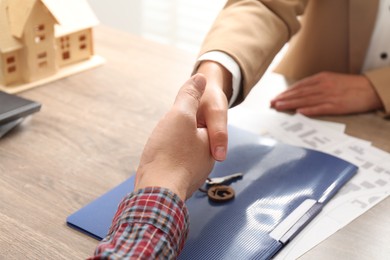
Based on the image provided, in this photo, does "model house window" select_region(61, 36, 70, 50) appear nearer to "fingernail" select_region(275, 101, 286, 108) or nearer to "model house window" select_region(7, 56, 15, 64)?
"model house window" select_region(7, 56, 15, 64)

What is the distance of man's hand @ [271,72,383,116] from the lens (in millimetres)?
1158

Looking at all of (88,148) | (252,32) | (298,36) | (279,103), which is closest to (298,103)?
(279,103)

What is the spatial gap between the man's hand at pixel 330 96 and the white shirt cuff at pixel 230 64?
18 centimetres

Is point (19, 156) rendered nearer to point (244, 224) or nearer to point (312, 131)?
point (244, 224)

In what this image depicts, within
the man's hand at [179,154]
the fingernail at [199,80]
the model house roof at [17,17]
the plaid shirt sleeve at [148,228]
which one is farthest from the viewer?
the model house roof at [17,17]

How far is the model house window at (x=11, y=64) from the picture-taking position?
1177 millimetres

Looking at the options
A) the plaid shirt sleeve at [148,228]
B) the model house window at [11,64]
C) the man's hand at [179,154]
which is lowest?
the model house window at [11,64]

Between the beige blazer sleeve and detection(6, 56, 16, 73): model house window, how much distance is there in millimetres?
423

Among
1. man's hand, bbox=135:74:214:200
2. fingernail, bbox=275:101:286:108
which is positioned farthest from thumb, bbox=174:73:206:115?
fingernail, bbox=275:101:286:108

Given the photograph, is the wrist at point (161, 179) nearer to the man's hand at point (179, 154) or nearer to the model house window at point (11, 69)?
the man's hand at point (179, 154)

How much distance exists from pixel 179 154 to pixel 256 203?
0.15 metres

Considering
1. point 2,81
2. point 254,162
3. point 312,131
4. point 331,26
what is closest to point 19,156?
point 2,81

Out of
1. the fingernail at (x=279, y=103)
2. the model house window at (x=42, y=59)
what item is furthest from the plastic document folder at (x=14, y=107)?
the fingernail at (x=279, y=103)

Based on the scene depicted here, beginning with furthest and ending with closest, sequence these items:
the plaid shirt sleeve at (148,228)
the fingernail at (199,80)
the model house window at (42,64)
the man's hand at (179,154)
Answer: the model house window at (42,64) < the fingernail at (199,80) < the man's hand at (179,154) < the plaid shirt sleeve at (148,228)
